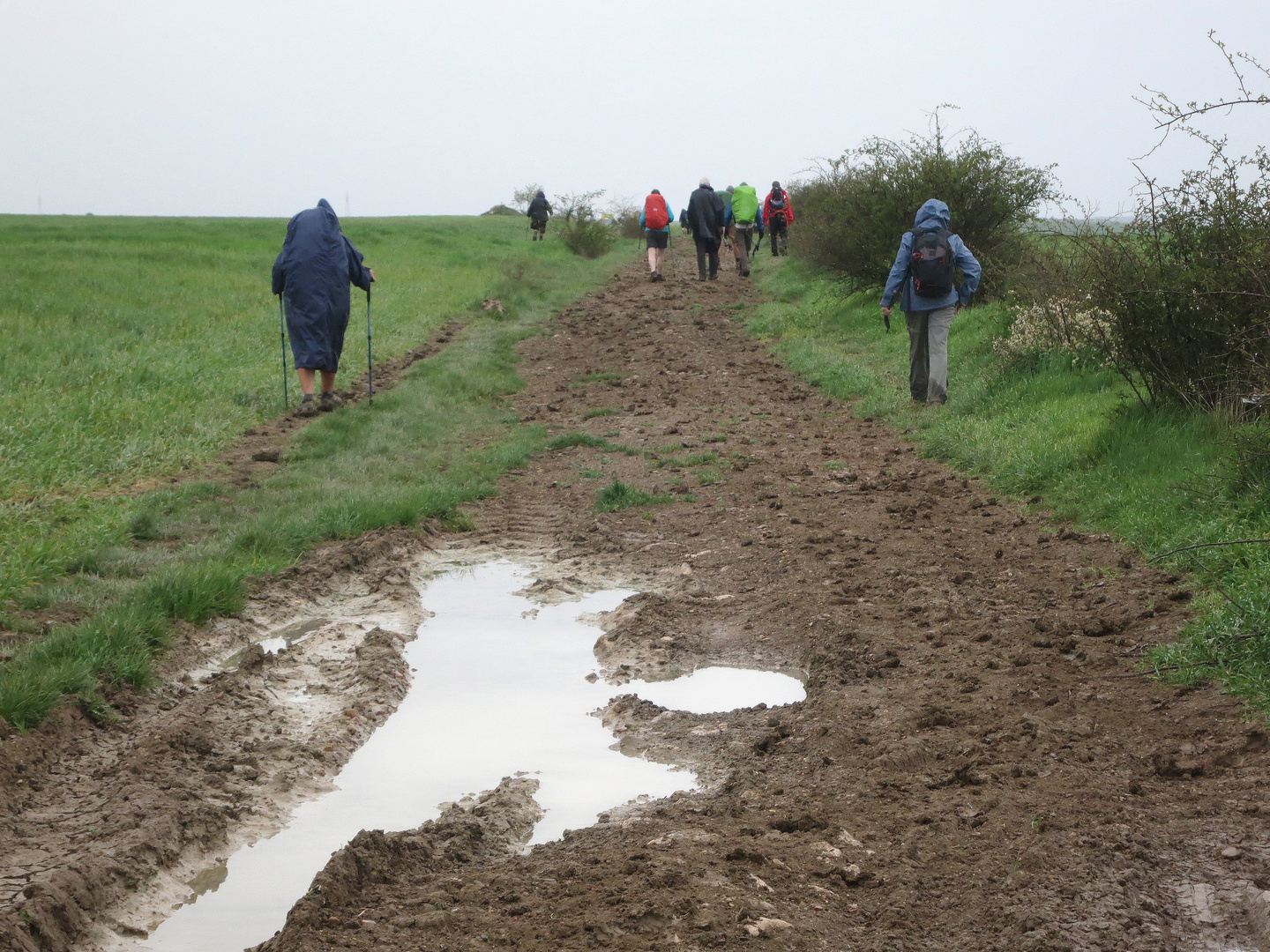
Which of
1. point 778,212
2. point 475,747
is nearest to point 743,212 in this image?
point 778,212

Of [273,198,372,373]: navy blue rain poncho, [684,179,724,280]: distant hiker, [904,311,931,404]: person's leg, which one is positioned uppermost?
[684,179,724,280]: distant hiker

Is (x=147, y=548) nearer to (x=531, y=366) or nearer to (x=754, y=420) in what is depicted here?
(x=754, y=420)

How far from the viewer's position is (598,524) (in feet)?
23.5

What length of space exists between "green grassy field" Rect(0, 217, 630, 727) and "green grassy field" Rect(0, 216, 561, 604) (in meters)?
0.03

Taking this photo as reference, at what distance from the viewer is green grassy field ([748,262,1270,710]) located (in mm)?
4430

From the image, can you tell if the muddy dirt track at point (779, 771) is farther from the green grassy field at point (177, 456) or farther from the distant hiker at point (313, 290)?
the distant hiker at point (313, 290)

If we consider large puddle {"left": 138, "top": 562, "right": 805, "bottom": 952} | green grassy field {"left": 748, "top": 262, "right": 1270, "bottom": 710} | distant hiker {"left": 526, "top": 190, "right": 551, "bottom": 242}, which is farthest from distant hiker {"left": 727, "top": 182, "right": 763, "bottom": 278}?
large puddle {"left": 138, "top": 562, "right": 805, "bottom": 952}

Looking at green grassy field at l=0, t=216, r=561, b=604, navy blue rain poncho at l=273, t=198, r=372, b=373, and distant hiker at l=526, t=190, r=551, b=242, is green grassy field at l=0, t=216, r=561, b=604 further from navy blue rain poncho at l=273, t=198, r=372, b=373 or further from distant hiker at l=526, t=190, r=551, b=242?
distant hiker at l=526, t=190, r=551, b=242

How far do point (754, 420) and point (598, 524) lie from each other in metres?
3.66

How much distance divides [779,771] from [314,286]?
25.7ft

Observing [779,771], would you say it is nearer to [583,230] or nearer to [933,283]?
[933,283]

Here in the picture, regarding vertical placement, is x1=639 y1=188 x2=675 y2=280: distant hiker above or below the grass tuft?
above

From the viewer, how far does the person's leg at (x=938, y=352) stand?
1009 centimetres

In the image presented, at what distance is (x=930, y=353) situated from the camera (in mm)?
10273
